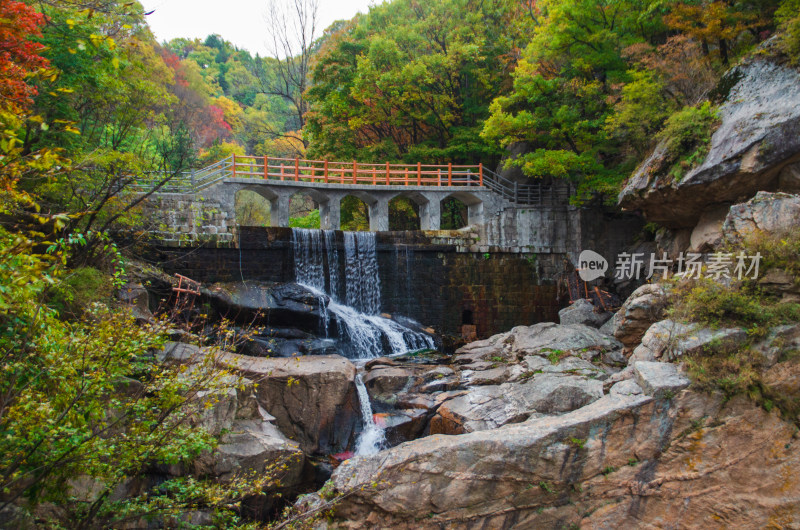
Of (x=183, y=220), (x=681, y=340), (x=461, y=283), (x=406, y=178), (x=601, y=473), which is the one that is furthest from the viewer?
(x=406, y=178)

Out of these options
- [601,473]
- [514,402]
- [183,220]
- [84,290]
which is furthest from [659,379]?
[183,220]

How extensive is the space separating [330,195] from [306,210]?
12.7m

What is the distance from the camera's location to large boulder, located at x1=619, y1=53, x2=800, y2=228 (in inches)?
410

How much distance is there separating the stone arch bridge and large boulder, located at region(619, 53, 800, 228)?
7377 millimetres

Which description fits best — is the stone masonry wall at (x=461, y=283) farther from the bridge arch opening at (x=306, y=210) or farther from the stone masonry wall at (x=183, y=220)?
the stone masonry wall at (x=183, y=220)

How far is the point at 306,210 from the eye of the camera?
31.6m

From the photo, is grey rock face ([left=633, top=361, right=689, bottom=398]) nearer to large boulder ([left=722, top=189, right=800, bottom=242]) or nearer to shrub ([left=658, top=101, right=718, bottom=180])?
large boulder ([left=722, top=189, right=800, bottom=242])

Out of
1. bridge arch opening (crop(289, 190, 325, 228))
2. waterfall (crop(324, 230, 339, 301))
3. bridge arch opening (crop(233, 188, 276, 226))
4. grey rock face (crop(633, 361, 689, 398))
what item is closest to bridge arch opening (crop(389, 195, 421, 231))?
bridge arch opening (crop(289, 190, 325, 228))

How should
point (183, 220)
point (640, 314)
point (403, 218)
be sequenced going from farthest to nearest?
point (403, 218), point (183, 220), point (640, 314)

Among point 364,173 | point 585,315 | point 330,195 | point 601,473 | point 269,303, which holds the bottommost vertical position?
point 601,473

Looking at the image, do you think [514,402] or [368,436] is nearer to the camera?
[514,402]

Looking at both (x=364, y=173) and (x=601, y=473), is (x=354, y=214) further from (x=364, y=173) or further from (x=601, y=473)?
(x=601, y=473)

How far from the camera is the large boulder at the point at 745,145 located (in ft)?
34.1

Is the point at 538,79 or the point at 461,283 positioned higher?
the point at 538,79
